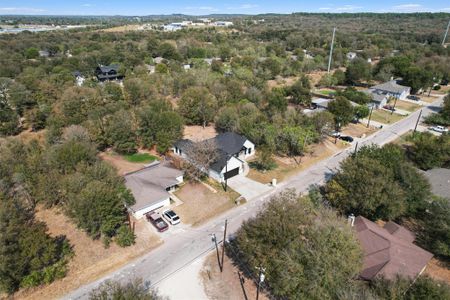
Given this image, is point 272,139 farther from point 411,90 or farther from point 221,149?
→ point 411,90

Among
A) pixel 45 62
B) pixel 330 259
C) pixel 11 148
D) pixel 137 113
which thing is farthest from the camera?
pixel 45 62

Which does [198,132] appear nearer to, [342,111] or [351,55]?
[342,111]

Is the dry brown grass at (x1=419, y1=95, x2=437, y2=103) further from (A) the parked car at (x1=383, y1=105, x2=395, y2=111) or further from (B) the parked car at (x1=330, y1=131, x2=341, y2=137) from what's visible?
(B) the parked car at (x1=330, y1=131, x2=341, y2=137)

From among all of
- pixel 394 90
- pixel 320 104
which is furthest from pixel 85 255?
pixel 394 90

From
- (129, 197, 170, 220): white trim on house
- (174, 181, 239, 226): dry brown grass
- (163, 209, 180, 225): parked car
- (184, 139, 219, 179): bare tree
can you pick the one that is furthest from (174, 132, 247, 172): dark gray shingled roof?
(163, 209, 180, 225): parked car

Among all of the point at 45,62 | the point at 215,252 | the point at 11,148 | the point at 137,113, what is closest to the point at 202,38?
the point at 45,62
